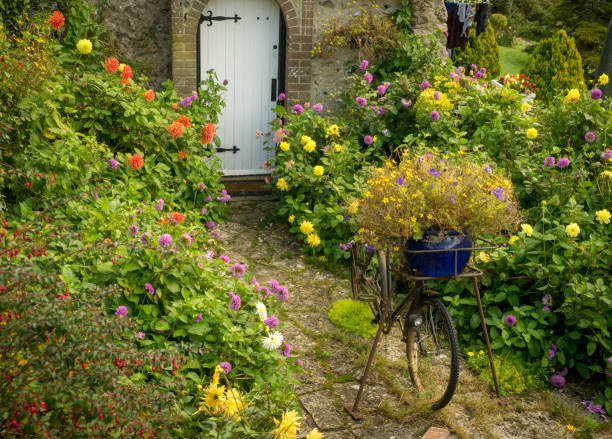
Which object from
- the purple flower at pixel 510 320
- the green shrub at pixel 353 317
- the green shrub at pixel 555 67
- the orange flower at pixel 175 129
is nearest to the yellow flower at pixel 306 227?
the green shrub at pixel 353 317

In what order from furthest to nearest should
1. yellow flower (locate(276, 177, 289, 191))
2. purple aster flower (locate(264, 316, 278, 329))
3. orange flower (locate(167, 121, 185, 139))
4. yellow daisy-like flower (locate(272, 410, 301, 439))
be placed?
yellow flower (locate(276, 177, 289, 191)) → orange flower (locate(167, 121, 185, 139)) → purple aster flower (locate(264, 316, 278, 329)) → yellow daisy-like flower (locate(272, 410, 301, 439))

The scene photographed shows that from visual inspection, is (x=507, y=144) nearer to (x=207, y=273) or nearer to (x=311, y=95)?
(x=311, y=95)

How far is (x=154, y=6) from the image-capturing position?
7.21 metres

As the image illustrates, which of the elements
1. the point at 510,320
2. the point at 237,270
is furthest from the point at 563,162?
the point at 237,270

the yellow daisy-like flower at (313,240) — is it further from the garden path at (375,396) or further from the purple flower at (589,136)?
the purple flower at (589,136)

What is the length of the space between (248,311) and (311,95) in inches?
186

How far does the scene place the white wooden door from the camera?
7.43 m

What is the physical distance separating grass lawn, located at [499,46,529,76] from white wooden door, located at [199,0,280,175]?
13058 mm

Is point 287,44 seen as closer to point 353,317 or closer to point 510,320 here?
point 353,317

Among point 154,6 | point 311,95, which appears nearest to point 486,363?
point 311,95

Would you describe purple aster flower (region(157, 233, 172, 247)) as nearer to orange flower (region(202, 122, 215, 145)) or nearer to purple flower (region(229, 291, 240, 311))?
purple flower (region(229, 291, 240, 311))

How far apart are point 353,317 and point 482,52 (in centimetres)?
1116

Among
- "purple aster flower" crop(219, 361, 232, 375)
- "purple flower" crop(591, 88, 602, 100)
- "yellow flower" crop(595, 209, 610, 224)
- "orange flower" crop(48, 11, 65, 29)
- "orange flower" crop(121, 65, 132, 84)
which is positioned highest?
"orange flower" crop(48, 11, 65, 29)

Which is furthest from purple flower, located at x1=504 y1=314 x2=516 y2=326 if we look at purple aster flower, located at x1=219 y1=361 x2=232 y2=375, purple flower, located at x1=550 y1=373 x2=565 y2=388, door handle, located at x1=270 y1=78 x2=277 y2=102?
door handle, located at x1=270 y1=78 x2=277 y2=102
